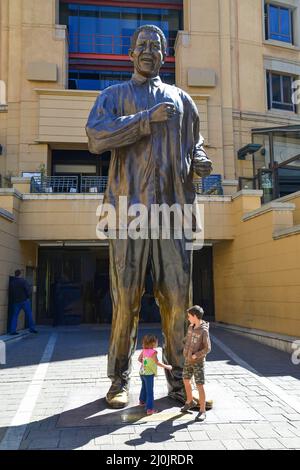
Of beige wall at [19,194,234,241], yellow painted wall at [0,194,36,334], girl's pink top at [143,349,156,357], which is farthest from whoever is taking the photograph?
beige wall at [19,194,234,241]

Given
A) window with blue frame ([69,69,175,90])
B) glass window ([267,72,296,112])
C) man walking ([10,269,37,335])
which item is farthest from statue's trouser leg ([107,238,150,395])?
A: glass window ([267,72,296,112])

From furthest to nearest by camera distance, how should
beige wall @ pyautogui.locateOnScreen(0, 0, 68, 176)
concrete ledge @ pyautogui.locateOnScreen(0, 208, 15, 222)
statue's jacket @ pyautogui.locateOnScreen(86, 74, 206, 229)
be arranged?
beige wall @ pyautogui.locateOnScreen(0, 0, 68, 176) < concrete ledge @ pyautogui.locateOnScreen(0, 208, 15, 222) < statue's jacket @ pyautogui.locateOnScreen(86, 74, 206, 229)

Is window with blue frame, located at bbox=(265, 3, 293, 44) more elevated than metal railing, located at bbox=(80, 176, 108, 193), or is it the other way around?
window with blue frame, located at bbox=(265, 3, 293, 44)

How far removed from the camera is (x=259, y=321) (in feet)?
39.2

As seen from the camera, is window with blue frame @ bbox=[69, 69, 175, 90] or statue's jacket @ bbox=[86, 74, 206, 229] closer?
statue's jacket @ bbox=[86, 74, 206, 229]

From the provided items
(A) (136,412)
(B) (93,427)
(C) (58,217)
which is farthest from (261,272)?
(B) (93,427)

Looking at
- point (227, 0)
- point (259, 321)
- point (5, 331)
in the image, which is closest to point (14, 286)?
point (5, 331)

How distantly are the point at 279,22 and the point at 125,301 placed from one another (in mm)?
21646

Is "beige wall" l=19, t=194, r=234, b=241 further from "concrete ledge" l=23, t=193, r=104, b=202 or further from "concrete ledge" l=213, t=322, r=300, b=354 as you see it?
"concrete ledge" l=213, t=322, r=300, b=354

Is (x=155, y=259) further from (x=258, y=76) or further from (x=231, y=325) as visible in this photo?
(x=258, y=76)

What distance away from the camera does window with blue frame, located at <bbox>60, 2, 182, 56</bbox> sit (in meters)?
21.0

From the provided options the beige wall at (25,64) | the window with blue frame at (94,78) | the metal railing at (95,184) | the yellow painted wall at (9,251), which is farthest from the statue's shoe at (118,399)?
the window with blue frame at (94,78)

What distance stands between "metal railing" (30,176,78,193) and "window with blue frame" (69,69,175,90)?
6.01 m

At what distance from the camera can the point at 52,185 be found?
53.7 ft
